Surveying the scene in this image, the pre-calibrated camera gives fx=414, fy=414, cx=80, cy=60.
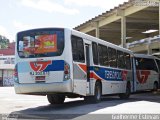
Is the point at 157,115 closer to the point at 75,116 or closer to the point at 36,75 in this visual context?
the point at 75,116

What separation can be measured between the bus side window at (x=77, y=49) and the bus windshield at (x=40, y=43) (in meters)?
0.65

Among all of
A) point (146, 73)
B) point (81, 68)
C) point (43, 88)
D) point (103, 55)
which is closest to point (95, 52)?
point (103, 55)

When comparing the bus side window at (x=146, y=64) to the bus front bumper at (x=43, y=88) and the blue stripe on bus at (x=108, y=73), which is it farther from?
the bus front bumper at (x=43, y=88)

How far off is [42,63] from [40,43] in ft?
2.72

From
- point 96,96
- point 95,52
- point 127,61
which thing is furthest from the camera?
point 127,61

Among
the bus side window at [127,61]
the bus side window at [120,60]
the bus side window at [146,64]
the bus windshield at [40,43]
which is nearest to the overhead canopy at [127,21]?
the bus side window at [146,64]

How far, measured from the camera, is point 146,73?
29.3m

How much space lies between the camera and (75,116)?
13211 millimetres

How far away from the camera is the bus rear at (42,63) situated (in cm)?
1548

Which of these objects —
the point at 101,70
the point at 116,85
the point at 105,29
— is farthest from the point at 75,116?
the point at 105,29

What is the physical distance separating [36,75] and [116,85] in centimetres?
692

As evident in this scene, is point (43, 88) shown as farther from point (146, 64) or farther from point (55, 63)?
point (146, 64)

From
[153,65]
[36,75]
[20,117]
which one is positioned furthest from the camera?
[153,65]

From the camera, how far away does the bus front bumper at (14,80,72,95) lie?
602 inches
